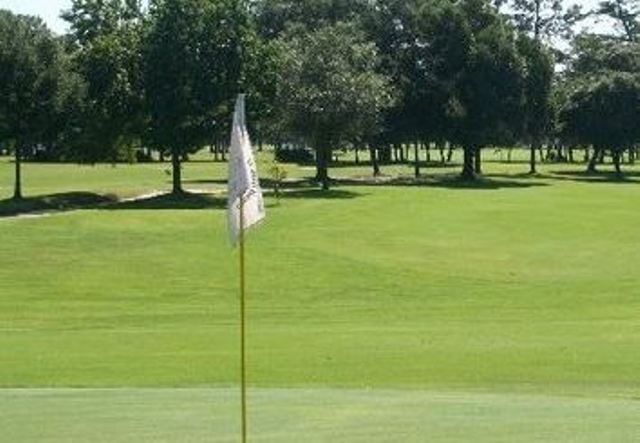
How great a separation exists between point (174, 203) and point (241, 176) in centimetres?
5152

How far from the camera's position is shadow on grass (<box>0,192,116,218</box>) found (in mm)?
55875

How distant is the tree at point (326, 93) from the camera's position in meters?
68.5

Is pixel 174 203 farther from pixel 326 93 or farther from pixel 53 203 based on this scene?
pixel 326 93

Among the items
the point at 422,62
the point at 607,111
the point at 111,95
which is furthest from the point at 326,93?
the point at 607,111

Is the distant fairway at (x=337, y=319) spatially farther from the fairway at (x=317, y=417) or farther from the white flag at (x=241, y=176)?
the white flag at (x=241, y=176)

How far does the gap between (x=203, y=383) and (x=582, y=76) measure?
9483 cm

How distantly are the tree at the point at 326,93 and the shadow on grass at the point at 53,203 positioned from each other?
481 inches

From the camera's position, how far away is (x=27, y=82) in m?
59.2

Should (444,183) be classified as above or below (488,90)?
below

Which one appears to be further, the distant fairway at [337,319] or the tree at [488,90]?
the tree at [488,90]

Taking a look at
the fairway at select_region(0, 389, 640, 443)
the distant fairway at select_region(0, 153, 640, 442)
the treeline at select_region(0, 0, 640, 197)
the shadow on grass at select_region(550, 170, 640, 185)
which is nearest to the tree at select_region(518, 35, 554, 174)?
the treeline at select_region(0, 0, 640, 197)

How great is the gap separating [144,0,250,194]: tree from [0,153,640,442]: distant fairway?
5094mm

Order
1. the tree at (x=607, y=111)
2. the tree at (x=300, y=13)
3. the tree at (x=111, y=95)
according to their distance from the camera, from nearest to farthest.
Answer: the tree at (x=111, y=95) → the tree at (x=607, y=111) → the tree at (x=300, y=13)

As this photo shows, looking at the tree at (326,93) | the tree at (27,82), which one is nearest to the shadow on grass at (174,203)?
the tree at (27,82)
